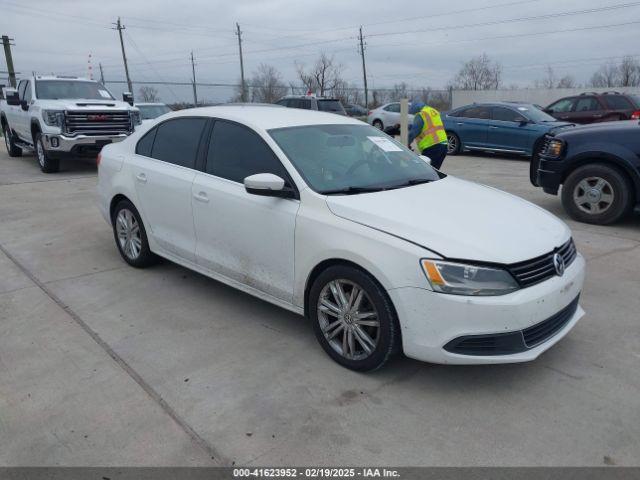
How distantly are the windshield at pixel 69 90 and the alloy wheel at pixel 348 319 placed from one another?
10701 millimetres

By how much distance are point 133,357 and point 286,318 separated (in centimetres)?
117

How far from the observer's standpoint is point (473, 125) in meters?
14.4

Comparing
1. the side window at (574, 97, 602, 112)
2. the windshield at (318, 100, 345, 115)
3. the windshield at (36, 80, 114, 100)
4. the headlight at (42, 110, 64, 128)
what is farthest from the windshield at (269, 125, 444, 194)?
the windshield at (318, 100, 345, 115)

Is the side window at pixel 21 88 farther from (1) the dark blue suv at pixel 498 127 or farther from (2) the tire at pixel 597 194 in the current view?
(2) the tire at pixel 597 194

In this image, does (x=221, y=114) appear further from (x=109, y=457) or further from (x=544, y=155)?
(x=544, y=155)

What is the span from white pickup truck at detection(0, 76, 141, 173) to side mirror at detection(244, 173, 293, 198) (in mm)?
8838

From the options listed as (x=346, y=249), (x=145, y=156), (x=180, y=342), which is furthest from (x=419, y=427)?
(x=145, y=156)

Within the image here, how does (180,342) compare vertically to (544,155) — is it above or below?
below

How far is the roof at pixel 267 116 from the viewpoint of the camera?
4141 millimetres

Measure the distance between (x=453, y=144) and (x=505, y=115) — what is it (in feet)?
5.71

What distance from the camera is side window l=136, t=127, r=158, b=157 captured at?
501 cm

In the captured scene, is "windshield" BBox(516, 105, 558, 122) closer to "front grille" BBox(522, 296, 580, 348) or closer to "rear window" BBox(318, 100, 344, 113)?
"rear window" BBox(318, 100, 344, 113)

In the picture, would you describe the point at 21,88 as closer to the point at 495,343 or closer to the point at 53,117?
the point at 53,117

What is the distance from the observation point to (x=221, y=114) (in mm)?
4406
